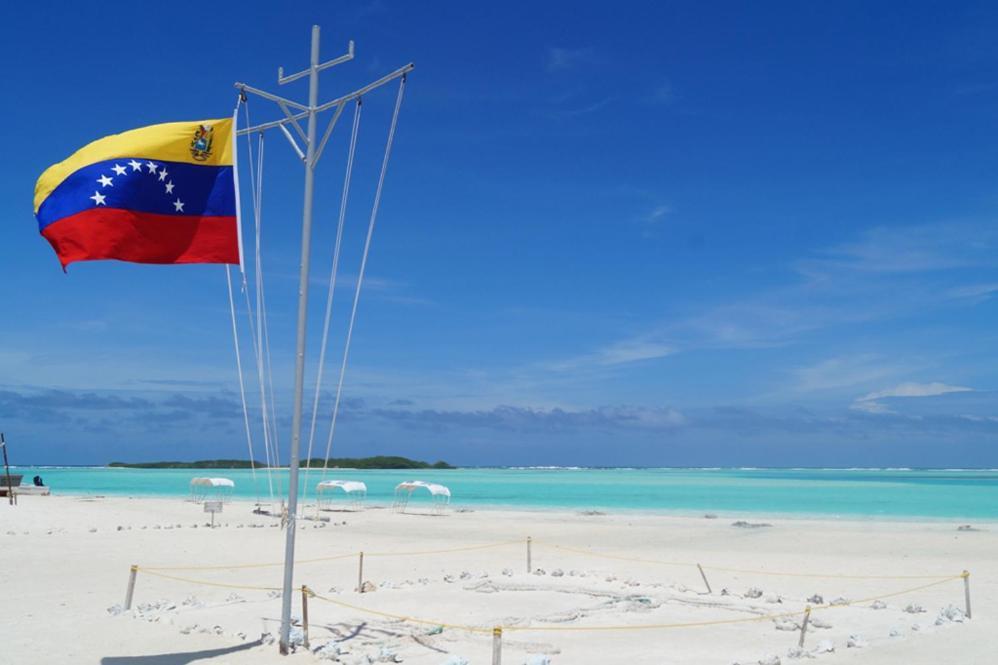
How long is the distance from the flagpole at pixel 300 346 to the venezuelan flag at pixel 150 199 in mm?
1050

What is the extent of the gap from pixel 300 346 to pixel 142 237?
2.49m

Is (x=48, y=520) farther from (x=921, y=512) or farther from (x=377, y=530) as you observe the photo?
(x=921, y=512)

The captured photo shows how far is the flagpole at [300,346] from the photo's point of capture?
9836mm

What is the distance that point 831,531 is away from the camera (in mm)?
33969

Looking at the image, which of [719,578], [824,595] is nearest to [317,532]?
[719,578]

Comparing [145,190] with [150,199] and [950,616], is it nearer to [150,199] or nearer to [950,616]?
[150,199]

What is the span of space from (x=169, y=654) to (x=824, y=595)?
12210 millimetres

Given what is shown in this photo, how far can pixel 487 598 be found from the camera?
47.9 feet

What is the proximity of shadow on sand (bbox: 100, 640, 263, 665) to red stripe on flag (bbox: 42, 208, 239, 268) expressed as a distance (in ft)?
15.7

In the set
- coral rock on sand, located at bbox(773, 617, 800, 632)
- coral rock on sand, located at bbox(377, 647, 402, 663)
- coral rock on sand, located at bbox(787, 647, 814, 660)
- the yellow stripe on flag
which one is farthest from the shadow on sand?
coral rock on sand, located at bbox(773, 617, 800, 632)

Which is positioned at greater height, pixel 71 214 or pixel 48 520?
pixel 71 214

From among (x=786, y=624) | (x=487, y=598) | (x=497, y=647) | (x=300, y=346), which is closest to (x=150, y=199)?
(x=300, y=346)

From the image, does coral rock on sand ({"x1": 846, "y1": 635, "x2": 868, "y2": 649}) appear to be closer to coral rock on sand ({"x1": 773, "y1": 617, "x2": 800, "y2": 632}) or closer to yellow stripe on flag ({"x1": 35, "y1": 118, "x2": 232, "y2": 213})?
coral rock on sand ({"x1": 773, "y1": 617, "x2": 800, "y2": 632})

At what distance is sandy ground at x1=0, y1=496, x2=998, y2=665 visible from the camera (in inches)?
421
